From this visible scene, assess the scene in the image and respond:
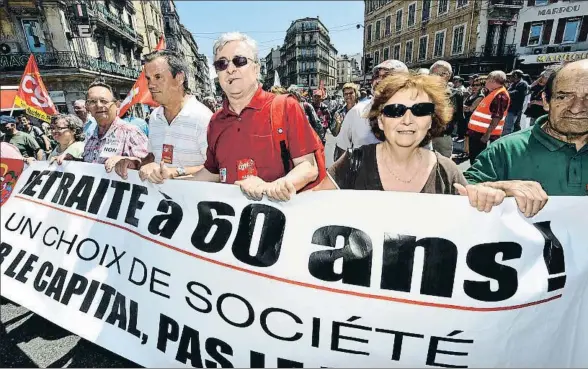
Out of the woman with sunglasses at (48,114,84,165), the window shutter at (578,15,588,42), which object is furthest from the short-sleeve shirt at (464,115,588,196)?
the window shutter at (578,15,588,42)

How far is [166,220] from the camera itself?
178 cm

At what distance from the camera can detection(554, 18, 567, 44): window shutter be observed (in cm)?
2193

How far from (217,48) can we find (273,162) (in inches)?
32.1

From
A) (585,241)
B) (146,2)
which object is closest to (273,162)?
(585,241)

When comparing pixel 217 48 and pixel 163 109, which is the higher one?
pixel 217 48

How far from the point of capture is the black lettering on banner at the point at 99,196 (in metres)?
2.06

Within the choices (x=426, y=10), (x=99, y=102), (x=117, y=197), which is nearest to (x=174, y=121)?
(x=117, y=197)

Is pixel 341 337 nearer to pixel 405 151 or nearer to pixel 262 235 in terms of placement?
pixel 262 235

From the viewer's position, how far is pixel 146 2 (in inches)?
1494

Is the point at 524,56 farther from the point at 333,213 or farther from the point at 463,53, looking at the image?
the point at 333,213

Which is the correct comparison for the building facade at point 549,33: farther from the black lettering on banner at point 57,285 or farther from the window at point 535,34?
the black lettering on banner at point 57,285

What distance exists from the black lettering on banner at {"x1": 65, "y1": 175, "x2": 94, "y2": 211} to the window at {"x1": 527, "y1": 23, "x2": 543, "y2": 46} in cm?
3217

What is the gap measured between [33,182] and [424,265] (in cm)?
292

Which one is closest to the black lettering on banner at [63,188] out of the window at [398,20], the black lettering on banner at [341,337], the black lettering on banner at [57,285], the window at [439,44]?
the black lettering on banner at [57,285]
